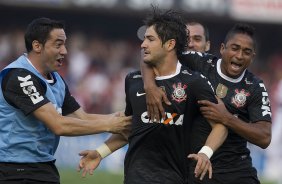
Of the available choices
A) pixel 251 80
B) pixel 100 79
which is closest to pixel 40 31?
pixel 251 80

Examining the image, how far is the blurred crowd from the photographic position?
19.7 meters

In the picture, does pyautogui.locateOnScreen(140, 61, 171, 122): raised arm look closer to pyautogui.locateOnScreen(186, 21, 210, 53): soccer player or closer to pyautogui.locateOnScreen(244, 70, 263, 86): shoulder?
pyautogui.locateOnScreen(244, 70, 263, 86): shoulder

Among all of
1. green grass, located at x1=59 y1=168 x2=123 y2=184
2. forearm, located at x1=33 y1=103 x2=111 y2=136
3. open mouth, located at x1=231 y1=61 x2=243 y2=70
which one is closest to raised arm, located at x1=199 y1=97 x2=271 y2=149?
open mouth, located at x1=231 y1=61 x2=243 y2=70

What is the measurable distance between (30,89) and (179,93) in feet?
4.69

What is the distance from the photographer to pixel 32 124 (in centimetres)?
816

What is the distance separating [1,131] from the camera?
816 centimetres

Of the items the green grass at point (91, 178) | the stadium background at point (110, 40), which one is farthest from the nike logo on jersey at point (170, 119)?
the stadium background at point (110, 40)

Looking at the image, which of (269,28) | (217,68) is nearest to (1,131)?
(217,68)

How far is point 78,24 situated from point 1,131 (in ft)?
56.7

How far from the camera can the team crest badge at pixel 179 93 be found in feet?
25.5

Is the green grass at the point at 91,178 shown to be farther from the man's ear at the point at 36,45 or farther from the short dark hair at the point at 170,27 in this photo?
the short dark hair at the point at 170,27

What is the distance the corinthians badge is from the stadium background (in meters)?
10.7

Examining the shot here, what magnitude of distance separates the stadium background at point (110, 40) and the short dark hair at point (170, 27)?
11107 millimetres

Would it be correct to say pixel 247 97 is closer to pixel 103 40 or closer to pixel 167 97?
pixel 167 97
